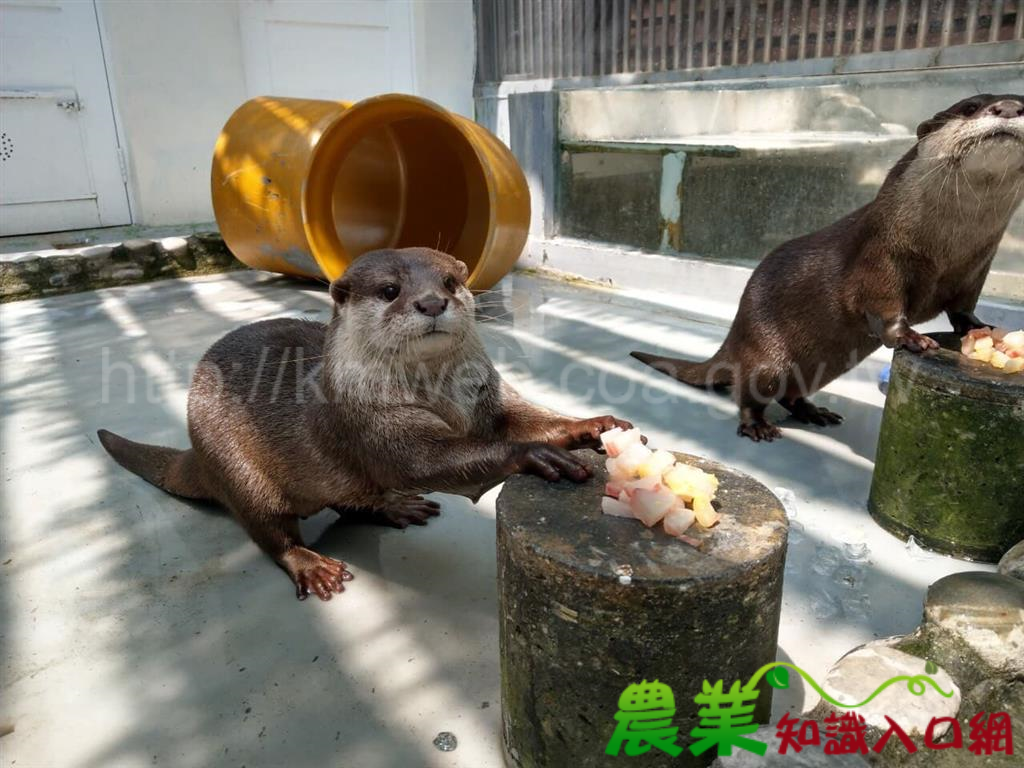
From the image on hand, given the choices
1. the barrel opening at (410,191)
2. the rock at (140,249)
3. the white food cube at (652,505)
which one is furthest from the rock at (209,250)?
the white food cube at (652,505)

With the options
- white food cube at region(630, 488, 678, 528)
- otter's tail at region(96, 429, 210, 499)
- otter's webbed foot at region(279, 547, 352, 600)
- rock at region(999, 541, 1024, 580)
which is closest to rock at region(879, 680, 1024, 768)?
rock at region(999, 541, 1024, 580)

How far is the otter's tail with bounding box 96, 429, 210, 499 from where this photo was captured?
2016mm

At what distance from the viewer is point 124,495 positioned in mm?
2129

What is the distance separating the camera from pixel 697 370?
2.85 m

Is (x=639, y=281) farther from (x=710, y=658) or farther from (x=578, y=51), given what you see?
(x=710, y=658)

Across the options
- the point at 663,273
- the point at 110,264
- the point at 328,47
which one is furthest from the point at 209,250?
the point at 663,273

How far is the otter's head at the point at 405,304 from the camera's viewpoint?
4.66ft

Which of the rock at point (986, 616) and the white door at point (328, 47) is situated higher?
the white door at point (328, 47)

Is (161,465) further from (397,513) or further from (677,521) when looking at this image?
(677,521)

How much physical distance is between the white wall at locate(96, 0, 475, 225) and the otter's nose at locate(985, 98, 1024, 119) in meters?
4.32

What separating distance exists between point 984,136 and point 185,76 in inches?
190

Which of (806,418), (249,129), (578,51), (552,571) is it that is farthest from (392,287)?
(578,51)

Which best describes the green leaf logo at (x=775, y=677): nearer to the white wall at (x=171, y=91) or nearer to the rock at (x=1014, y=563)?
the rock at (x=1014, y=563)

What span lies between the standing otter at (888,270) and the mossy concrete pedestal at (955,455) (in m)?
0.14
